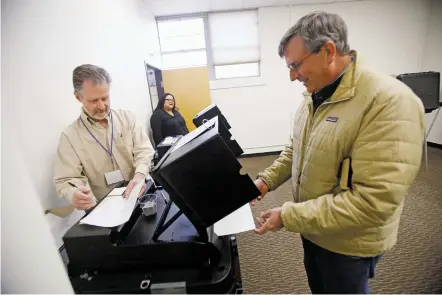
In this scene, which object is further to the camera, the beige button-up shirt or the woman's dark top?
the woman's dark top

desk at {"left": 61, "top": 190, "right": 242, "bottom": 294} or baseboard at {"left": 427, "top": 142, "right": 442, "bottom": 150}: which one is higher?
desk at {"left": 61, "top": 190, "right": 242, "bottom": 294}

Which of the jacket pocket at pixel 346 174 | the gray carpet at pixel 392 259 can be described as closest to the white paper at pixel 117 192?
the jacket pocket at pixel 346 174

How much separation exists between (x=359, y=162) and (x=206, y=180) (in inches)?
17.0

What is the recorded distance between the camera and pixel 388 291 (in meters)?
1.45

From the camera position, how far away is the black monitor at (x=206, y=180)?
0.53m

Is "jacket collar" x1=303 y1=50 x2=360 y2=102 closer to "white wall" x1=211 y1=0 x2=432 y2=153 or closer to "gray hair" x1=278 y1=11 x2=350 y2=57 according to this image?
"gray hair" x1=278 y1=11 x2=350 y2=57

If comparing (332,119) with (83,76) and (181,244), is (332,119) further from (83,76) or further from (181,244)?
(83,76)

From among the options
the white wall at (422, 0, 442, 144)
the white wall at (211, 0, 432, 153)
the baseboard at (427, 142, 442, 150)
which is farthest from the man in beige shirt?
the baseboard at (427, 142, 442, 150)

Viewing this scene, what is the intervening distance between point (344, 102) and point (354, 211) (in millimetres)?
324

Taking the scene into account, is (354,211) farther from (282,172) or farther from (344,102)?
(282,172)

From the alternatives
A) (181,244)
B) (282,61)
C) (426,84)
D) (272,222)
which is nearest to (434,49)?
(426,84)

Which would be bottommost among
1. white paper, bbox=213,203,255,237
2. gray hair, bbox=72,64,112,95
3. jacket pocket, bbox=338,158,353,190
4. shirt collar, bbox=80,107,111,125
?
white paper, bbox=213,203,255,237

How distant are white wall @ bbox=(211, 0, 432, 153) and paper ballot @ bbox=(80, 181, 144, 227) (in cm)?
362

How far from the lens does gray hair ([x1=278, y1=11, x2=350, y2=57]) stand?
66 centimetres
